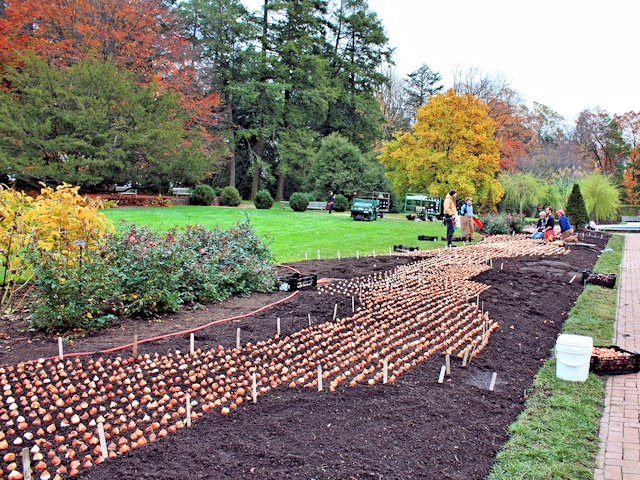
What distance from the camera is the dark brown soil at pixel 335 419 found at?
8.16ft

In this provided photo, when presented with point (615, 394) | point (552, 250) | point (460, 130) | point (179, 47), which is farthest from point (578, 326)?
point (179, 47)

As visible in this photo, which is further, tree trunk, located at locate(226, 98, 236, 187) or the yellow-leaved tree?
tree trunk, located at locate(226, 98, 236, 187)

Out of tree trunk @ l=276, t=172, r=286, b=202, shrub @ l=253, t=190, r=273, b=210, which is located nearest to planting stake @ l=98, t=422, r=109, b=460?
shrub @ l=253, t=190, r=273, b=210

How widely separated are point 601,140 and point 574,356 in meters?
47.5

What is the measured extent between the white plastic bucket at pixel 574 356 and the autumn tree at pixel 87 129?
19459mm

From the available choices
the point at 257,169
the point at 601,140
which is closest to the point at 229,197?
the point at 257,169

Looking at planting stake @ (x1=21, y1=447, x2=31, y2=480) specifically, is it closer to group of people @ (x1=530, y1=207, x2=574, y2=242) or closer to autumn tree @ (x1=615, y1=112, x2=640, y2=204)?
group of people @ (x1=530, y1=207, x2=574, y2=242)

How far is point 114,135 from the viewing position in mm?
21000

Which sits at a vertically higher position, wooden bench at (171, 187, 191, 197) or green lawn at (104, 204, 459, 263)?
wooden bench at (171, 187, 191, 197)

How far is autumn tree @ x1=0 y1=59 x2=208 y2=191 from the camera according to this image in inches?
736

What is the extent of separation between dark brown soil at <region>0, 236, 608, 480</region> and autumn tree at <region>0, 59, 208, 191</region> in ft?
54.2

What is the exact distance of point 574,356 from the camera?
3.79 metres

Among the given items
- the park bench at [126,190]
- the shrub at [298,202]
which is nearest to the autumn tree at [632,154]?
the shrub at [298,202]

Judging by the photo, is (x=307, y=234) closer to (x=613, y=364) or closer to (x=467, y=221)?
(x=467, y=221)
